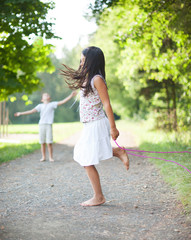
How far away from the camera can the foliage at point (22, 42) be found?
782cm

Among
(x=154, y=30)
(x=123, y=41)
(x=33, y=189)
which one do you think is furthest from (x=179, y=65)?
(x=33, y=189)

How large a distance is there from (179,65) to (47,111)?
4.51 m

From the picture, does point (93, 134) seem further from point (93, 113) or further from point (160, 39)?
point (160, 39)

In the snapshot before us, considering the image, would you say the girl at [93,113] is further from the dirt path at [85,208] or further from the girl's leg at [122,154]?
the dirt path at [85,208]

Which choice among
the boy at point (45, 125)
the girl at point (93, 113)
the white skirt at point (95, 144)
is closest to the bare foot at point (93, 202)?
the girl at point (93, 113)

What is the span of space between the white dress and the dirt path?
74cm

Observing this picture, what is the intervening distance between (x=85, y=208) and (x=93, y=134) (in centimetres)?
104

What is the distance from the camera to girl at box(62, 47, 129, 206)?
3873 millimetres

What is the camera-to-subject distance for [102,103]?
395cm

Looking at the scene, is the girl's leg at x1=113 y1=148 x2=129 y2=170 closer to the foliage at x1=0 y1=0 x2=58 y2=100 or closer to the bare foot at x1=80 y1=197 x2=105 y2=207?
the bare foot at x1=80 y1=197 x2=105 y2=207

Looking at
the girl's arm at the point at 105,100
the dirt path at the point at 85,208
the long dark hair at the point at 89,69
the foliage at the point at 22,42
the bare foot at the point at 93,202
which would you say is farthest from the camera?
the foliage at the point at 22,42

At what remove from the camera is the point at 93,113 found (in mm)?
3990

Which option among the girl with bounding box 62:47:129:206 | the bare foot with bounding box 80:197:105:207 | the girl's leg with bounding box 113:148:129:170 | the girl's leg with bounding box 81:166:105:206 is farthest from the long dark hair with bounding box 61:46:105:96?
the bare foot with bounding box 80:197:105:207

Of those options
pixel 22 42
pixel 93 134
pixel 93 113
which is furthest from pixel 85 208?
pixel 22 42
